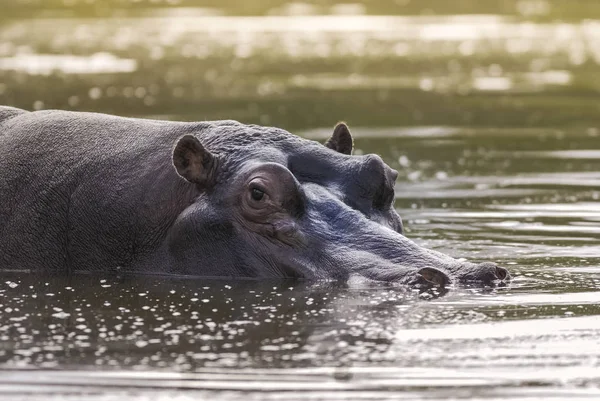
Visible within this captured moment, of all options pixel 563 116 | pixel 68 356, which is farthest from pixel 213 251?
pixel 563 116

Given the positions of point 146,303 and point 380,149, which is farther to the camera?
point 380,149

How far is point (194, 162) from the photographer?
807cm

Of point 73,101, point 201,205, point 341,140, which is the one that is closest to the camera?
point 201,205

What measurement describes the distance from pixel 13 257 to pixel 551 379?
12.9ft

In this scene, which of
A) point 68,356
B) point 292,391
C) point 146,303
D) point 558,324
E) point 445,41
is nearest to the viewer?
point 292,391

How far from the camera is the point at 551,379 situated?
228 inches

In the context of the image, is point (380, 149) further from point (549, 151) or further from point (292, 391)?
point (292, 391)

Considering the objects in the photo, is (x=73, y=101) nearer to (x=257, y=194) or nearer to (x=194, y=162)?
(x=194, y=162)

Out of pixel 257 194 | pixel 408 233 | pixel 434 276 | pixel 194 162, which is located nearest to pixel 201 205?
pixel 194 162

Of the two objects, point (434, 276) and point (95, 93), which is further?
point (95, 93)

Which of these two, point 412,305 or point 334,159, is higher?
point 334,159

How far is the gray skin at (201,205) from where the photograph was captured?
7.70 m

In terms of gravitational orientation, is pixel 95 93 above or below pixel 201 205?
below

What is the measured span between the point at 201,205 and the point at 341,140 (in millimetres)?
1227
